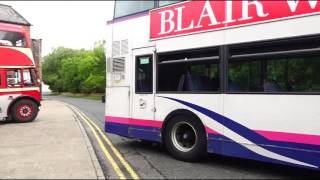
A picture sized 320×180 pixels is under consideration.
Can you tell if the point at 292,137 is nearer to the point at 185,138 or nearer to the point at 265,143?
the point at 265,143

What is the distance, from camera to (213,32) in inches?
332

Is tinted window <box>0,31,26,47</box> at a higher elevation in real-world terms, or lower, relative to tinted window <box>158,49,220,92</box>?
higher

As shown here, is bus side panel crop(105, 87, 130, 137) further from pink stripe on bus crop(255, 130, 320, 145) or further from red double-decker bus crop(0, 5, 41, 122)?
red double-decker bus crop(0, 5, 41, 122)

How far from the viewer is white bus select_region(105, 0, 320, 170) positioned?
7.02 meters

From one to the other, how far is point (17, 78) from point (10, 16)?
29.4 m

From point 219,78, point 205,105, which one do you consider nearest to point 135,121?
point 205,105

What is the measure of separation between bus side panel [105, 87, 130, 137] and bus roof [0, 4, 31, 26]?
3658cm

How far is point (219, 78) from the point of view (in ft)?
27.3

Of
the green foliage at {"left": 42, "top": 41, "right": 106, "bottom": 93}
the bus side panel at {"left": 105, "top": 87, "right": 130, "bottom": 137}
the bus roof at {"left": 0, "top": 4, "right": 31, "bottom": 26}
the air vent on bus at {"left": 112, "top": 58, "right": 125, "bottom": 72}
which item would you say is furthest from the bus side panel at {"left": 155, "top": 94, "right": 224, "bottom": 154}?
the green foliage at {"left": 42, "top": 41, "right": 106, "bottom": 93}

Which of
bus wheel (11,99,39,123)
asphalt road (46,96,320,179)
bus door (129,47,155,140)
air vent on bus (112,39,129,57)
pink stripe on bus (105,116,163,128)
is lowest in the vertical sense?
asphalt road (46,96,320,179)

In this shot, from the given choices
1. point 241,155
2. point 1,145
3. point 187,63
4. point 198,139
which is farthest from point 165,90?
point 1,145

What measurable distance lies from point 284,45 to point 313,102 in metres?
1.04

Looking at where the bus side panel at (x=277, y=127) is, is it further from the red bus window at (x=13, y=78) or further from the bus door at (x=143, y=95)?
the red bus window at (x=13, y=78)

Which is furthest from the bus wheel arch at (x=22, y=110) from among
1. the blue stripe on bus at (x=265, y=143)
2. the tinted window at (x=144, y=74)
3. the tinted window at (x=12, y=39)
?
the blue stripe on bus at (x=265, y=143)
